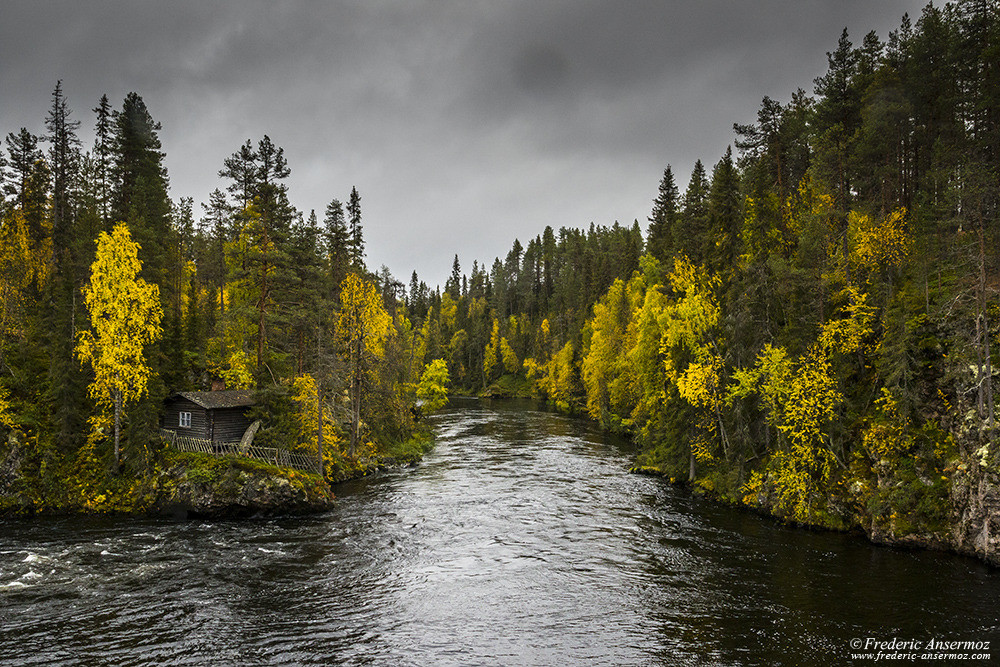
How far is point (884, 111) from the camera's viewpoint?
1193 inches

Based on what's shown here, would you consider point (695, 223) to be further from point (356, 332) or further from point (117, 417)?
point (117, 417)

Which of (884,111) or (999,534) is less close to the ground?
(884,111)

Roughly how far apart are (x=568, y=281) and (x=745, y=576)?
324 feet

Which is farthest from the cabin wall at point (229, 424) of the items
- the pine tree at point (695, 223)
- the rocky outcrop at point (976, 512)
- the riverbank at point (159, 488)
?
the rocky outcrop at point (976, 512)

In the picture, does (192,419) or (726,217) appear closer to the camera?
(726,217)

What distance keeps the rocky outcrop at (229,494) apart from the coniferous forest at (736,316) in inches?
108

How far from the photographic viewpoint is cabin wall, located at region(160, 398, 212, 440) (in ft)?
111

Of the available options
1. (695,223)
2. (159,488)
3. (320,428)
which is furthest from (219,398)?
(695,223)

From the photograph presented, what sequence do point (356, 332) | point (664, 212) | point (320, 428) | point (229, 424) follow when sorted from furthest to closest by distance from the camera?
point (664, 212) → point (356, 332) → point (229, 424) → point (320, 428)

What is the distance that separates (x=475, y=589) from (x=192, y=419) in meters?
25.0

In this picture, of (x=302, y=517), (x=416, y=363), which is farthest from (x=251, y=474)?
(x=416, y=363)

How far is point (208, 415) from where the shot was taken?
33.8m

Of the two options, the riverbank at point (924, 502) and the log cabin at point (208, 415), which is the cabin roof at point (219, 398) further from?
the riverbank at point (924, 502)

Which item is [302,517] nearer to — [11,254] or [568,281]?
[11,254]
